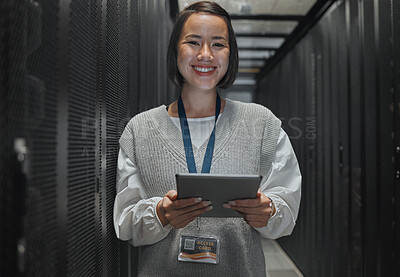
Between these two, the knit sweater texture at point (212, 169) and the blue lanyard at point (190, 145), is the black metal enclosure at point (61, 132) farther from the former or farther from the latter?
the blue lanyard at point (190, 145)

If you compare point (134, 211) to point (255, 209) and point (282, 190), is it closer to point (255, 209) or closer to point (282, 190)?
point (255, 209)

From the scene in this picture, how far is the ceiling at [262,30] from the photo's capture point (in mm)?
1844

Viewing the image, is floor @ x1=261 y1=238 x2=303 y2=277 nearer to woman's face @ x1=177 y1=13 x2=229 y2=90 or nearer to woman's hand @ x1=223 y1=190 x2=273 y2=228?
woman's hand @ x1=223 y1=190 x2=273 y2=228

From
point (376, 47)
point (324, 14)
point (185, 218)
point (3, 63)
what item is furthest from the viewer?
point (324, 14)

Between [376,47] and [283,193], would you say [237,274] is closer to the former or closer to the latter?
[283,193]

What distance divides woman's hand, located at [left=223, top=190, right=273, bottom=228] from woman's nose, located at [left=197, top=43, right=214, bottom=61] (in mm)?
522

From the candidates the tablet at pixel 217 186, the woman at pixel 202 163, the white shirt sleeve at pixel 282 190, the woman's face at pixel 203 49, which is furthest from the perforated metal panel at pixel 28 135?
the white shirt sleeve at pixel 282 190

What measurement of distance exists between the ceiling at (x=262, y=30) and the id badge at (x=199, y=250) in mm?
849

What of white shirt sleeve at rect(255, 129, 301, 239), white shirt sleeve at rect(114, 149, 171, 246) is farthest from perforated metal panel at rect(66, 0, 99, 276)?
white shirt sleeve at rect(255, 129, 301, 239)

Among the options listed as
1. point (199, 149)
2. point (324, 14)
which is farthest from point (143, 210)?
point (324, 14)

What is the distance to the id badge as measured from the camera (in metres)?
1.21

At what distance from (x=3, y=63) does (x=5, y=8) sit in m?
0.10

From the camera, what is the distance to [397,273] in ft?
6.45

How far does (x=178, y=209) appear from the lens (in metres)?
1.08
